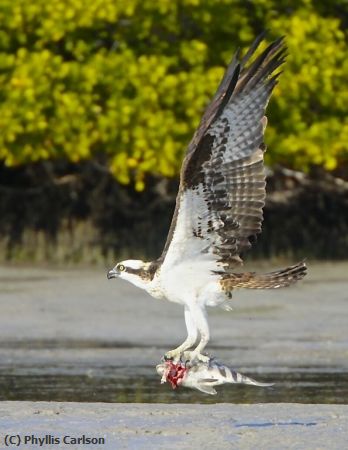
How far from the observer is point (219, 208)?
10883 millimetres

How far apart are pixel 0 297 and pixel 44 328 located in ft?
11.6

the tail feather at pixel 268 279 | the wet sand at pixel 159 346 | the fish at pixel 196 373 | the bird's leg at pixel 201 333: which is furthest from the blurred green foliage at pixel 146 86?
the fish at pixel 196 373

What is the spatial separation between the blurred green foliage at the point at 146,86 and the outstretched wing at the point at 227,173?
14.8 meters

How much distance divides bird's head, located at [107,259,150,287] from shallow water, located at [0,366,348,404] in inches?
61.0

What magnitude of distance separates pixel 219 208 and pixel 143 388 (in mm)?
2584

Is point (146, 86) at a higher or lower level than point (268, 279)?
higher

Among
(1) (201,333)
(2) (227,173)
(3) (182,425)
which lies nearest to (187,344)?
(1) (201,333)

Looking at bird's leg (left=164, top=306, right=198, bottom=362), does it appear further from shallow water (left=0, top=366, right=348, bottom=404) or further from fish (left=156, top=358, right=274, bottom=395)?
shallow water (left=0, top=366, right=348, bottom=404)

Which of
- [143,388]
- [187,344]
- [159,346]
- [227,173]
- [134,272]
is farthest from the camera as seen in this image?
[159,346]

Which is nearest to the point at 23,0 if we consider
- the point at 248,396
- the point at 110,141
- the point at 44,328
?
the point at 110,141

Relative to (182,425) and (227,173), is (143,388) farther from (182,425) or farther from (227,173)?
(227,173)

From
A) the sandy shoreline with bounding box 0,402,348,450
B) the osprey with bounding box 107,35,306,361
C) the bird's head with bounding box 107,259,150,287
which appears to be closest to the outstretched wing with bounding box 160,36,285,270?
the osprey with bounding box 107,35,306,361

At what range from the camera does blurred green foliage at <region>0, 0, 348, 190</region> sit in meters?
26.3

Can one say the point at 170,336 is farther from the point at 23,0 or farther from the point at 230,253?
the point at 23,0
